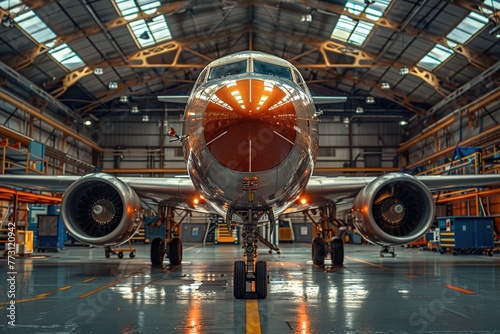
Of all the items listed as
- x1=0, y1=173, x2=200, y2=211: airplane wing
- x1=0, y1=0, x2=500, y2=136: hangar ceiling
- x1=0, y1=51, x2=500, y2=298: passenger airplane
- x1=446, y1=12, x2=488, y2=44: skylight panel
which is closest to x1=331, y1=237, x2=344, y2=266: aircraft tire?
x1=0, y1=51, x2=500, y2=298: passenger airplane

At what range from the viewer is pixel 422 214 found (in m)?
10.6

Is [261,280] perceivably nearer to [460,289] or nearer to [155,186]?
[460,289]

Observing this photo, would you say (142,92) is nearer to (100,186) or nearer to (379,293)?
(100,186)

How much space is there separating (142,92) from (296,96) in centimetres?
4004

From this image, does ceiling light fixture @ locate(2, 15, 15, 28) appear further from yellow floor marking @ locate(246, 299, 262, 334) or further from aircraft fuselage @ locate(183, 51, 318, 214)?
yellow floor marking @ locate(246, 299, 262, 334)

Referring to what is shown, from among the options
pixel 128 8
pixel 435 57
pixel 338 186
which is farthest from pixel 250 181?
pixel 435 57

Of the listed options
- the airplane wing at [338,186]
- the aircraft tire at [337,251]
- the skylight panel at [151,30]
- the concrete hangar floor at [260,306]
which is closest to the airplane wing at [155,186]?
the concrete hangar floor at [260,306]

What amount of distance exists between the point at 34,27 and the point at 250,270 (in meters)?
22.8

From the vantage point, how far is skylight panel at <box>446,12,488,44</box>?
2420 cm

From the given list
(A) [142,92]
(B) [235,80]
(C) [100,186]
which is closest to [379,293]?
(B) [235,80]

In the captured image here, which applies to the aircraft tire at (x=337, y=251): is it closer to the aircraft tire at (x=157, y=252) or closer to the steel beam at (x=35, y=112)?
the aircraft tire at (x=157, y=252)

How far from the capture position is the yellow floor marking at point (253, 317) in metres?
4.86

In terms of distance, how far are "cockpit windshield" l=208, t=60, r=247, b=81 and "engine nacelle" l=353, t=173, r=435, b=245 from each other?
4.37 metres

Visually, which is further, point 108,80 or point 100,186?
point 108,80
